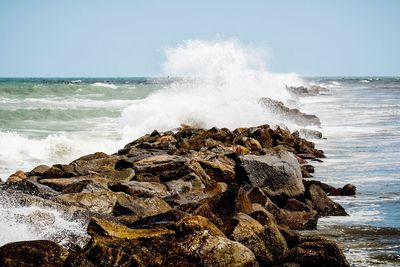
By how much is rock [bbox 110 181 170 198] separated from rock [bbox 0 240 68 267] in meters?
3.57

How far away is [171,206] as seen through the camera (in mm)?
8164

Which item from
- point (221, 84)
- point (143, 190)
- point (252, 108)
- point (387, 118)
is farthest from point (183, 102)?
point (143, 190)

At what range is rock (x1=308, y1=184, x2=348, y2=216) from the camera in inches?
346

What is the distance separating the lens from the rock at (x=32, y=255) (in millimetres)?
5078

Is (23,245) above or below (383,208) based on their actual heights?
above

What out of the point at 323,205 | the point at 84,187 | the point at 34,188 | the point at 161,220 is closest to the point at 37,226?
the point at 161,220

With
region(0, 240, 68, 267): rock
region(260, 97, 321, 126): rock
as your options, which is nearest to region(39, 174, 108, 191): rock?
region(0, 240, 68, 267): rock

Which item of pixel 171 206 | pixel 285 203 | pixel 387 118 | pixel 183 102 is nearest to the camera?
pixel 171 206

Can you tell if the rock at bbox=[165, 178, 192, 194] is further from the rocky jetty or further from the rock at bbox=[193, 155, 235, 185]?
the rock at bbox=[193, 155, 235, 185]

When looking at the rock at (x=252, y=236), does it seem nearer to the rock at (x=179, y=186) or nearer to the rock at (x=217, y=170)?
the rock at (x=179, y=186)

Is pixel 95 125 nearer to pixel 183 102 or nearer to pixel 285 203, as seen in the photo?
pixel 183 102

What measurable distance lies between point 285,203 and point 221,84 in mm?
24455

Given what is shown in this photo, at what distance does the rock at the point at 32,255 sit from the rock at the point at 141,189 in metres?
3.57

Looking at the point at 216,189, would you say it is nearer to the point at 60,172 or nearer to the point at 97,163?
the point at 60,172
